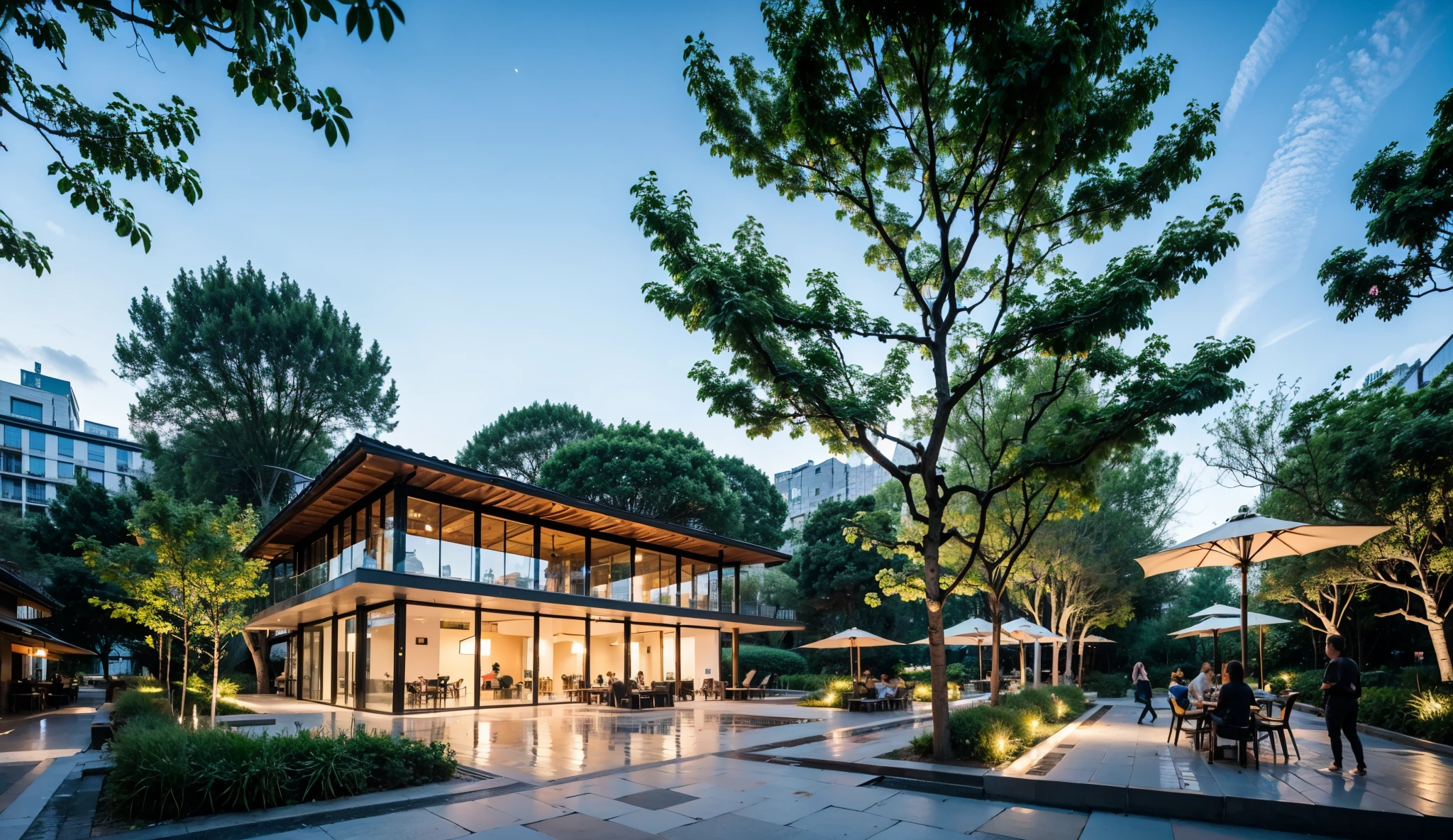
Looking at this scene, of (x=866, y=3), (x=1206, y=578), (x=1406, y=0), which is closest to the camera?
(x=866, y=3)

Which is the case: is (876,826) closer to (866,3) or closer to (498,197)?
(866,3)

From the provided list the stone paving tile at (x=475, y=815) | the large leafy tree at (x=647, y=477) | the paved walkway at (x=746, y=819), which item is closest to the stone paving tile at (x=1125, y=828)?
the paved walkway at (x=746, y=819)

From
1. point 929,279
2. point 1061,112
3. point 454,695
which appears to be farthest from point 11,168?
point 454,695

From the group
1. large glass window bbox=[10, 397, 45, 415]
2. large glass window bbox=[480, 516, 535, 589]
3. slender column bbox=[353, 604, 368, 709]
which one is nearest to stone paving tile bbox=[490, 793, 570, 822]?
large glass window bbox=[480, 516, 535, 589]

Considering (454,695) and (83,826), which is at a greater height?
(83,826)

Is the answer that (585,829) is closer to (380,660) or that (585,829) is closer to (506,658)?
(380,660)

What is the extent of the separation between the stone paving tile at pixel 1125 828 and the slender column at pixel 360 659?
17479 millimetres

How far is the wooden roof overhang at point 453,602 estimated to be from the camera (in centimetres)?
1650

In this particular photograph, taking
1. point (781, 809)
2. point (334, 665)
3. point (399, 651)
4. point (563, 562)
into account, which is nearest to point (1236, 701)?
point (781, 809)

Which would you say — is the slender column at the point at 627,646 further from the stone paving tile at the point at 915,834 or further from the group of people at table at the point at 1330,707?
the stone paving tile at the point at 915,834

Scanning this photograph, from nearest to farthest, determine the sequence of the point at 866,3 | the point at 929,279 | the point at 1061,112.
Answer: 1. the point at 866,3
2. the point at 1061,112
3. the point at 929,279

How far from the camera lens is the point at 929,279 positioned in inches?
443

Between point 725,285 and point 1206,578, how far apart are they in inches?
1943

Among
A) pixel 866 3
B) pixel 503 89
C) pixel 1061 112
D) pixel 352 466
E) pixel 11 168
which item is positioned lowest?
pixel 352 466
